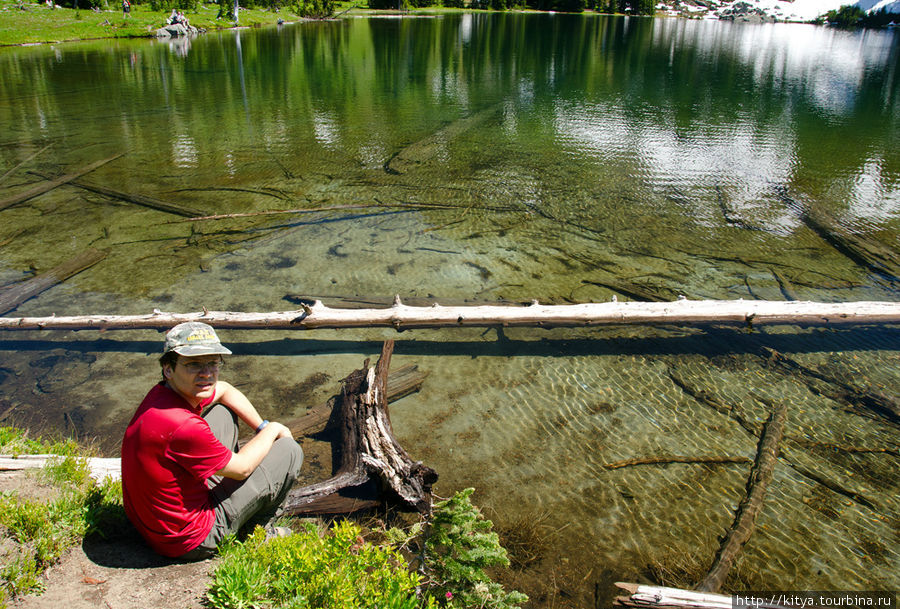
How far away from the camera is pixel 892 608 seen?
472cm

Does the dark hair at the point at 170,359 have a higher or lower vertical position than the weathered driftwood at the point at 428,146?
lower

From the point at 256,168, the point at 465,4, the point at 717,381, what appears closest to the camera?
the point at 717,381

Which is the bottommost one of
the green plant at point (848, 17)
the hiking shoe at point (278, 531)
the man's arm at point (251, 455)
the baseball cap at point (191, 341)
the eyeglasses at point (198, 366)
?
the hiking shoe at point (278, 531)

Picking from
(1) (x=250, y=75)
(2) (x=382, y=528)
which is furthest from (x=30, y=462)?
(1) (x=250, y=75)

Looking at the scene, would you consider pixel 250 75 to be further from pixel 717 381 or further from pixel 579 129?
pixel 717 381

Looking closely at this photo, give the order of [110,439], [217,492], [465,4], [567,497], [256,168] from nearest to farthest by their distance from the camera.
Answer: [217,492] < [567,497] < [110,439] < [256,168] < [465,4]

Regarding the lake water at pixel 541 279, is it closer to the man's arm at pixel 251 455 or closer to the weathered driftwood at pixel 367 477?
the weathered driftwood at pixel 367 477

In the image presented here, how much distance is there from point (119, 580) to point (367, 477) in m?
2.34

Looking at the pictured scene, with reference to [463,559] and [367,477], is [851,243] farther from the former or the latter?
[463,559]

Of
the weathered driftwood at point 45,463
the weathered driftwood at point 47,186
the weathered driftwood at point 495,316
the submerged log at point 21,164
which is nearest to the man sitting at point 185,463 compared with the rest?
the weathered driftwood at point 45,463

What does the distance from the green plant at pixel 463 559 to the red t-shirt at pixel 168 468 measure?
1794mm

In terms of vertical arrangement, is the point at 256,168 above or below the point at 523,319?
above

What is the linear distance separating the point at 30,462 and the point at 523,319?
19.9ft

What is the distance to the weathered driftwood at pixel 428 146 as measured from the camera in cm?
1686
